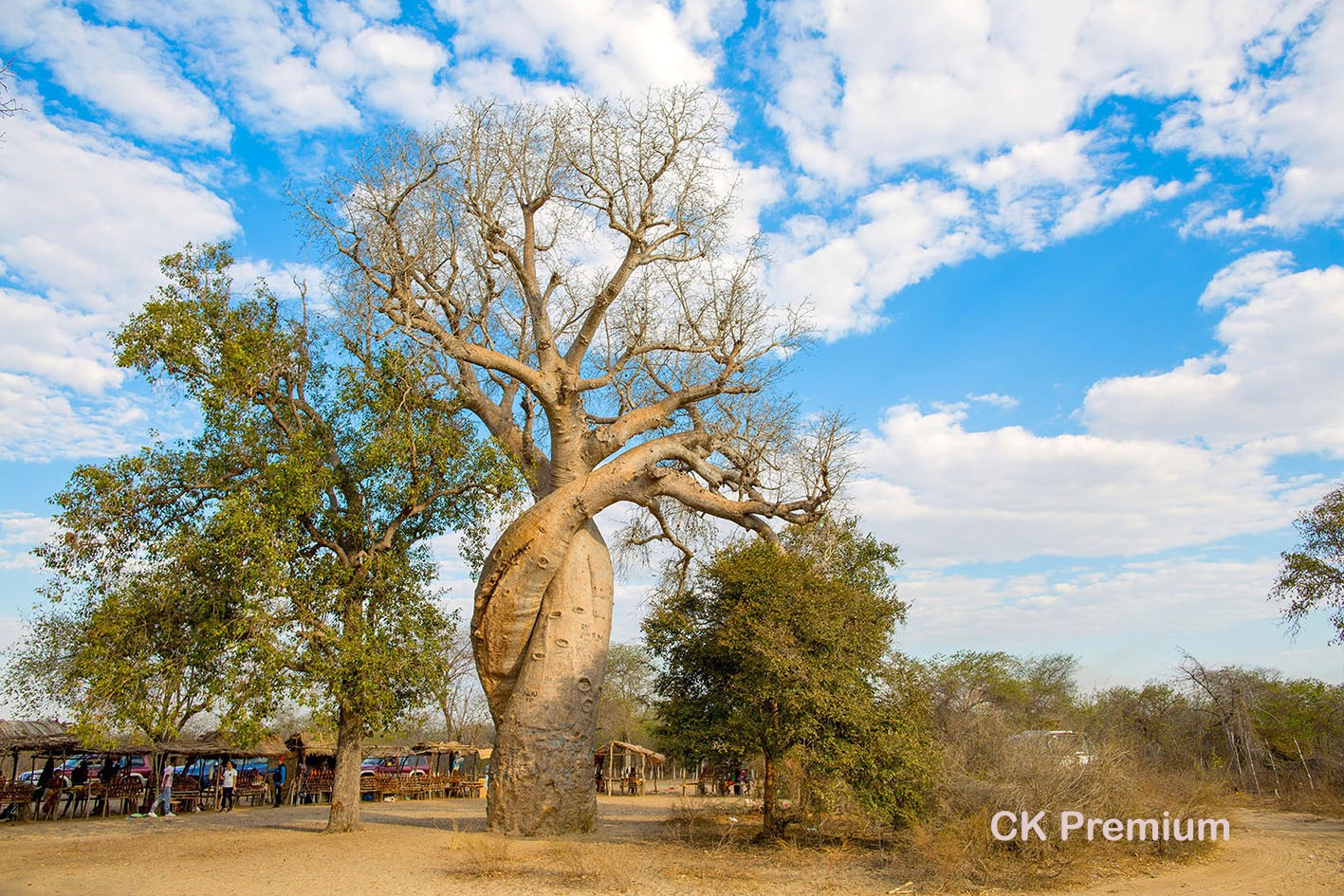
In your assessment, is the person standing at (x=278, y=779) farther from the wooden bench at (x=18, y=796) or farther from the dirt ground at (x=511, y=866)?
the dirt ground at (x=511, y=866)

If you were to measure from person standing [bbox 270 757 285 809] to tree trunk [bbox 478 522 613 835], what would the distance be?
11.9m

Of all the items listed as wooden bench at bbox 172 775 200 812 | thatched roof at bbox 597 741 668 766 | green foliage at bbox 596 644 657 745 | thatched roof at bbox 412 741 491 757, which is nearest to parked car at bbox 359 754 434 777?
thatched roof at bbox 412 741 491 757

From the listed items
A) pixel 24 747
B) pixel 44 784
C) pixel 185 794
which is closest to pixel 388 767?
pixel 185 794

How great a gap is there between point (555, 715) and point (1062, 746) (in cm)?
559

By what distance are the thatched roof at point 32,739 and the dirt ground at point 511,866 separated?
361 centimetres

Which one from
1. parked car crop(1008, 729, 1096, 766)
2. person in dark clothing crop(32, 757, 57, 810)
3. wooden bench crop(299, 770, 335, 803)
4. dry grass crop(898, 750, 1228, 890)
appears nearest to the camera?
dry grass crop(898, 750, 1228, 890)

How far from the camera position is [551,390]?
11.3 metres

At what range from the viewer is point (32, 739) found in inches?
575

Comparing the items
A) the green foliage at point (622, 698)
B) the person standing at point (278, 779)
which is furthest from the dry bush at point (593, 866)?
the green foliage at point (622, 698)

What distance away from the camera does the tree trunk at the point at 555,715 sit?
979 cm

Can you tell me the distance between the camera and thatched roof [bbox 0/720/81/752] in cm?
1437

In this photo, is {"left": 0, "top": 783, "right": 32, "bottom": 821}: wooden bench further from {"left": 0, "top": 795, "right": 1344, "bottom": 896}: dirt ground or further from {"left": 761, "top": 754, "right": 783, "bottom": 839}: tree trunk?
{"left": 761, "top": 754, "right": 783, "bottom": 839}: tree trunk

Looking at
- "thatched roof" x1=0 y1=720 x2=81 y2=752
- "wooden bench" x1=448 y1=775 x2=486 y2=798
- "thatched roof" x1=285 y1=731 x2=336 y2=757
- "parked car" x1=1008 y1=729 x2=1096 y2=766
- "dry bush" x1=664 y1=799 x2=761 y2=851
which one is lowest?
"wooden bench" x1=448 y1=775 x2=486 y2=798

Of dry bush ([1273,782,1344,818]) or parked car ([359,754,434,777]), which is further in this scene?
parked car ([359,754,434,777])
